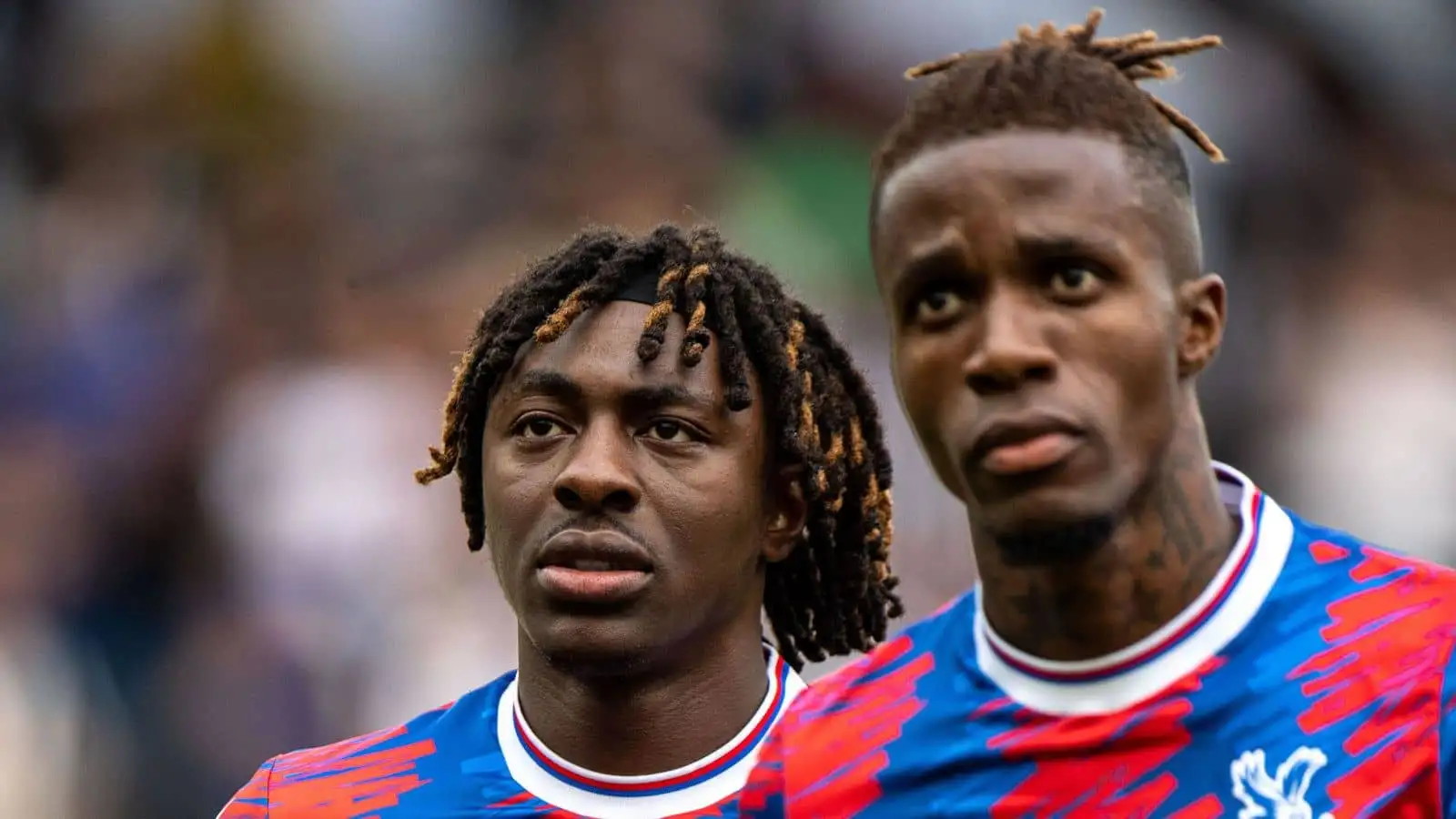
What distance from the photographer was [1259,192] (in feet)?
24.3

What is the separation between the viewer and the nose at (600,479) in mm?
3746

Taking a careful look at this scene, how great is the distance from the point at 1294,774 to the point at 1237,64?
5324 millimetres

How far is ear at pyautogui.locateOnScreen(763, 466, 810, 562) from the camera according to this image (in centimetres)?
406

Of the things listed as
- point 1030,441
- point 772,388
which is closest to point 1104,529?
point 1030,441

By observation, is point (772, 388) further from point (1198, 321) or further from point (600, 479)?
point (1198, 321)

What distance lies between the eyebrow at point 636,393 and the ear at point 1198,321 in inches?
48.5

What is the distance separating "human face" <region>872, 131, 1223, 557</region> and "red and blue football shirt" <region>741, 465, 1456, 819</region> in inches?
11.7

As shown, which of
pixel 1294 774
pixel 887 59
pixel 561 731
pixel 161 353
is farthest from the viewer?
pixel 887 59

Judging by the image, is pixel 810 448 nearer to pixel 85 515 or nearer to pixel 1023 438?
pixel 1023 438

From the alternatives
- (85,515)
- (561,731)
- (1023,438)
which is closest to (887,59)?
(85,515)

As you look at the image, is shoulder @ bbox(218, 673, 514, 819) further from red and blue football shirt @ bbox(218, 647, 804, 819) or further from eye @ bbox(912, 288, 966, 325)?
eye @ bbox(912, 288, 966, 325)

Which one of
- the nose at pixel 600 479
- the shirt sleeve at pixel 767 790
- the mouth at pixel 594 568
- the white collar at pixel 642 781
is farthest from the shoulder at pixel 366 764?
the shirt sleeve at pixel 767 790

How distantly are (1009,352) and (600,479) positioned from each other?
1231mm

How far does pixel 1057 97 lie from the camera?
2963mm
